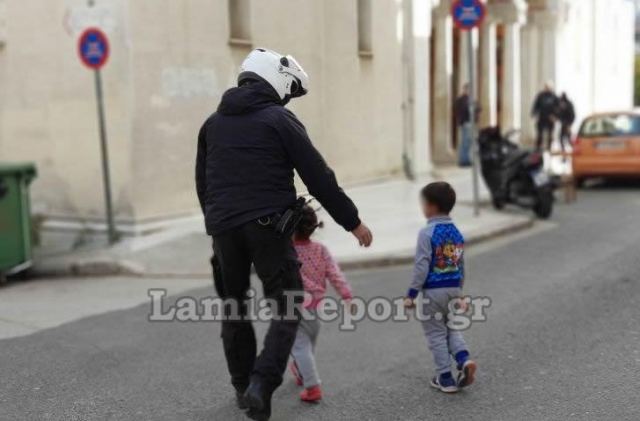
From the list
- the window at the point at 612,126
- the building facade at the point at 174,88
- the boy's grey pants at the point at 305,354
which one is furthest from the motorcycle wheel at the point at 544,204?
the boy's grey pants at the point at 305,354

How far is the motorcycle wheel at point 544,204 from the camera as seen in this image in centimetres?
1284

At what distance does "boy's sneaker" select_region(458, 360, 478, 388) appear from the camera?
501cm

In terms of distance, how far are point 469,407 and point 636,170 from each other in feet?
39.6

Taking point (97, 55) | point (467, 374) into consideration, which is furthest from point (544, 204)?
point (467, 374)

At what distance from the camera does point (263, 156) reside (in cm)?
446

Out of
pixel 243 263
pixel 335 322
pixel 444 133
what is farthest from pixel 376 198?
pixel 243 263

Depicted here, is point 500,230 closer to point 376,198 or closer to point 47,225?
point 376,198

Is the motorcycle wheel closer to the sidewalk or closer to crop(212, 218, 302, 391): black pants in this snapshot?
the sidewalk

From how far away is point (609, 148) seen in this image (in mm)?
16156

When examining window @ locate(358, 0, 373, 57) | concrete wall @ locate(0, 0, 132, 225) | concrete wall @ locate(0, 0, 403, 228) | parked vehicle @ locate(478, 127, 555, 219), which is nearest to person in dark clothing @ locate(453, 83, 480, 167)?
window @ locate(358, 0, 373, 57)

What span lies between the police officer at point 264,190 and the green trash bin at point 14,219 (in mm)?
5615

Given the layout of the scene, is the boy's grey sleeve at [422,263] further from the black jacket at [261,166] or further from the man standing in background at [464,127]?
the man standing in background at [464,127]

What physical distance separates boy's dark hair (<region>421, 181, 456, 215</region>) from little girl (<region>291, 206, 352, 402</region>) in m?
0.63
